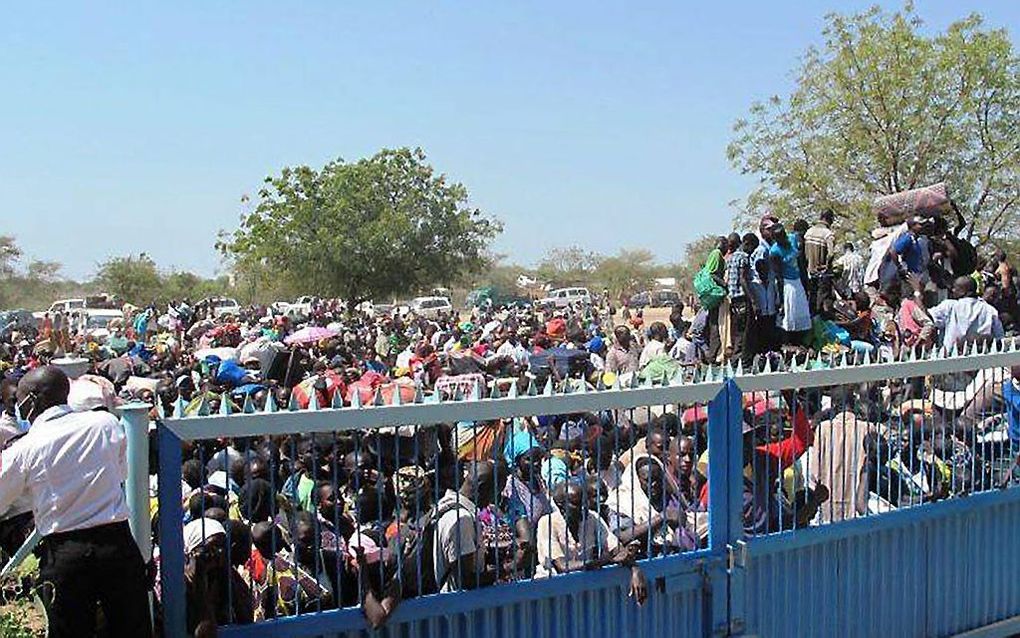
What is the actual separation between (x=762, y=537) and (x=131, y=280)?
231 feet

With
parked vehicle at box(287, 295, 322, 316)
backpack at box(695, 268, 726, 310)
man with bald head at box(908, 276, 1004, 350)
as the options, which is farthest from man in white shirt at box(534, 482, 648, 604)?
parked vehicle at box(287, 295, 322, 316)

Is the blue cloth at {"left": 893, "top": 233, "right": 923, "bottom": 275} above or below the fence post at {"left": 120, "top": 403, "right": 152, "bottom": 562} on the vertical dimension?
above

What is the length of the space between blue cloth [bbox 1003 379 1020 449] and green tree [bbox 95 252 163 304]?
6812 cm

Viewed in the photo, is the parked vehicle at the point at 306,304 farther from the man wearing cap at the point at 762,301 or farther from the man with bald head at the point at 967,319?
the man with bald head at the point at 967,319

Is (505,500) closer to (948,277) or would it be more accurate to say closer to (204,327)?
(948,277)

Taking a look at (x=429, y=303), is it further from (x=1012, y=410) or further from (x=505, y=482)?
(x=505, y=482)

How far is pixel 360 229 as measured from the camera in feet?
151

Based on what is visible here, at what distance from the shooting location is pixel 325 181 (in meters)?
46.3

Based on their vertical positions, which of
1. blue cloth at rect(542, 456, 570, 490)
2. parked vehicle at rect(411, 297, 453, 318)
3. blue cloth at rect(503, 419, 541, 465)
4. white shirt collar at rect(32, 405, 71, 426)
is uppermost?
white shirt collar at rect(32, 405, 71, 426)

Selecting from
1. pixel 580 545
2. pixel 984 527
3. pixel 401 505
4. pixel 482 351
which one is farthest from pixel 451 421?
pixel 482 351

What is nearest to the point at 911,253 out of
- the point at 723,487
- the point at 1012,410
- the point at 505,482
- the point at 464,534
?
the point at 1012,410

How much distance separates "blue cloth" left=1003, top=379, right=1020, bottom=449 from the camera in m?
5.80

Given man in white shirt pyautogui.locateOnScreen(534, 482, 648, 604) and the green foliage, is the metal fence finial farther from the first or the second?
man in white shirt pyautogui.locateOnScreen(534, 482, 648, 604)

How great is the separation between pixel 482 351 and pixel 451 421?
13169 millimetres
